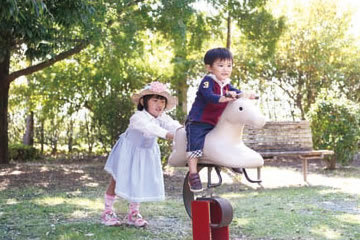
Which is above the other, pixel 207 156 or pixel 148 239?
pixel 207 156

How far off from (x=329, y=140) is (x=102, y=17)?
5.64 metres

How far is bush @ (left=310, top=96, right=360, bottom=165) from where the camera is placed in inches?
429

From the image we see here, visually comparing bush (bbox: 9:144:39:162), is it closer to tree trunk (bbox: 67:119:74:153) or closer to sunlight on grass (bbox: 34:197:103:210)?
tree trunk (bbox: 67:119:74:153)

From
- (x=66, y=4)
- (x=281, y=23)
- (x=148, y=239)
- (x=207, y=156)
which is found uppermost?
(x=281, y=23)

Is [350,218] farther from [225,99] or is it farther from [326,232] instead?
[225,99]

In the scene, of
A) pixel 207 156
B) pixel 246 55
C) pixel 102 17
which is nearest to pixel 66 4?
pixel 102 17

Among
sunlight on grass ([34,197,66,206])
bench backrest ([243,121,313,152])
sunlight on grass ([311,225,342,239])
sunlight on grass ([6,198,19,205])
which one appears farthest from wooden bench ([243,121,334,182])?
sunlight on grass ([6,198,19,205])

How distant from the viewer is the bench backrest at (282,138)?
382 inches

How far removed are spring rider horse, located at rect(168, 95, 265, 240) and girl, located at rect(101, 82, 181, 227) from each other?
0.91 m

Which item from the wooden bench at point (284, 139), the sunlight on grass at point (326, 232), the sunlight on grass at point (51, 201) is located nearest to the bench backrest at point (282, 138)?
the wooden bench at point (284, 139)

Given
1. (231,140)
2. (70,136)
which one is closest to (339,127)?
(231,140)

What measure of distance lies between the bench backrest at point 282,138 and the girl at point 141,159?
4.66 meters

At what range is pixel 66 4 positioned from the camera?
6.22 m

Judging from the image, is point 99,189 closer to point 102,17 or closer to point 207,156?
point 102,17
